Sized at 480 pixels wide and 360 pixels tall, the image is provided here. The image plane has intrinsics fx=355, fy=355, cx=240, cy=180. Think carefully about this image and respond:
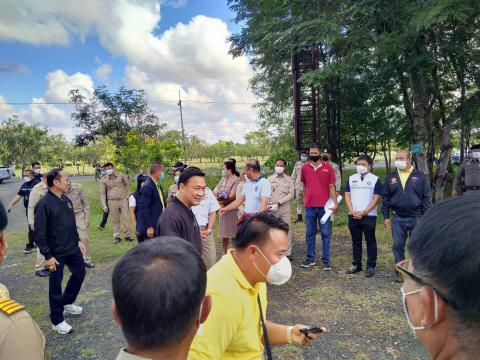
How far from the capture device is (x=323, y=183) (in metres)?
5.85

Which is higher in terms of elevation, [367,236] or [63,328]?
[367,236]

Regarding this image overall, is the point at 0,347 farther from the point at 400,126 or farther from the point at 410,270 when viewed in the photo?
the point at 400,126

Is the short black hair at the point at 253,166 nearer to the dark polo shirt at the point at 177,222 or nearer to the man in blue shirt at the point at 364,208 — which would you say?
the man in blue shirt at the point at 364,208

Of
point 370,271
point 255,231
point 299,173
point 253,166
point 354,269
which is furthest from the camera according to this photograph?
point 299,173

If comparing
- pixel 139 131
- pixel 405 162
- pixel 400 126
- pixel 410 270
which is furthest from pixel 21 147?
pixel 410 270

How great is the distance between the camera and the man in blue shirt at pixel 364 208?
530 cm

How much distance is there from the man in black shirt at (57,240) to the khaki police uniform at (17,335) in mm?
2839

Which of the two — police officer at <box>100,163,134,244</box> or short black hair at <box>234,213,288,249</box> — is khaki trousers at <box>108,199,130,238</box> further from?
short black hair at <box>234,213,288,249</box>

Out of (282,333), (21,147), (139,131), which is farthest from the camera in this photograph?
(21,147)

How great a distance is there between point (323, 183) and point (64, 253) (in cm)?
391

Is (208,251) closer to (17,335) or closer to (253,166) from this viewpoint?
(253,166)

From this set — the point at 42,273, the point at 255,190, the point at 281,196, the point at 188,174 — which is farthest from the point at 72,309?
the point at 281,196

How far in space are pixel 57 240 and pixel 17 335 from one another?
3.05 metres

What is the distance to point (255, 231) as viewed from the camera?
7.30 ft
